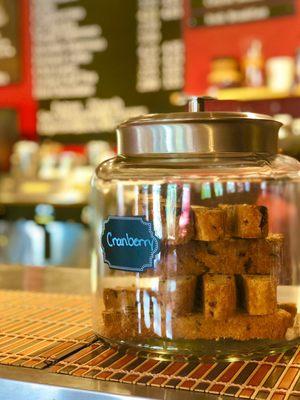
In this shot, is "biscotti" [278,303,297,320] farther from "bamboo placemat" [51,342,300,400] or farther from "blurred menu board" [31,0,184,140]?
"blurred menu board" [31,0,184,140]

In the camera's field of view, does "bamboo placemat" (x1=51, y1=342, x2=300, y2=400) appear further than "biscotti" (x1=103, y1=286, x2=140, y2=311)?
No

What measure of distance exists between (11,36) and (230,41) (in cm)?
151

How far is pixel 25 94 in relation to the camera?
4418mm

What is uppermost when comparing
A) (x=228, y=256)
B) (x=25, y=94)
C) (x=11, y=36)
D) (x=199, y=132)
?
(x=11, y=36)

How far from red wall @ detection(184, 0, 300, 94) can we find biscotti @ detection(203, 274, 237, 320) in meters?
3.05

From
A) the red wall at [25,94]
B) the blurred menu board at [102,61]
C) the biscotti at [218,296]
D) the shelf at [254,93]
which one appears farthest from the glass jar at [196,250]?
the red wall at [25,94]

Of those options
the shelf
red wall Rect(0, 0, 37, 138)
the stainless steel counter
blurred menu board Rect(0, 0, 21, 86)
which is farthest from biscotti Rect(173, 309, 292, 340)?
blurred menu board Rect(0, 0, 21, 86)

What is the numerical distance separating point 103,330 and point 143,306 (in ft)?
0.22

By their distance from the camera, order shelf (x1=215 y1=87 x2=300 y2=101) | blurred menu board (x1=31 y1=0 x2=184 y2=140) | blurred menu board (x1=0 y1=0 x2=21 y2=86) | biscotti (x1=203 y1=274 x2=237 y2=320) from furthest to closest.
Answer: blurred menu board (x1=0 y1=0 x2=21 y2=86) → blurred menu board (x1=31 y1=0 x2=184 y2=140) → shelf (x1=215 y1=87 x2=300 y2=101) → biscotti (x1=203 y1=274 x2=237 y2=320)

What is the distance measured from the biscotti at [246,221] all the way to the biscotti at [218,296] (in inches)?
2.1

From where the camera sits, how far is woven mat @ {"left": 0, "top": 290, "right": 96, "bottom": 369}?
760mm

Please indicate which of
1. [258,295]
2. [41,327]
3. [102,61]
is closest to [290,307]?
[258,295]

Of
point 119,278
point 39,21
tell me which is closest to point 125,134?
point 119,278

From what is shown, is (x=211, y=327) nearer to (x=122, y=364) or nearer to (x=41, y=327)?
(x=122, y=364)
